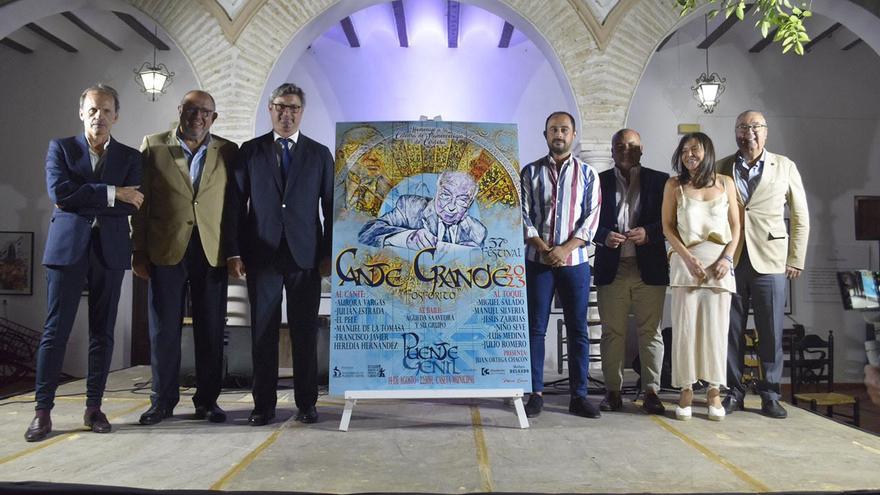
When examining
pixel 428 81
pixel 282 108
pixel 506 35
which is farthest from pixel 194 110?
pixel 428 81

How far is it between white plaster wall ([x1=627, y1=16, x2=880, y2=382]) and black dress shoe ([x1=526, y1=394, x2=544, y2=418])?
5949mm

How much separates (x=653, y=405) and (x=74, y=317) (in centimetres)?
309

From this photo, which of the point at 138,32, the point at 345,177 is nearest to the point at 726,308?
the point at 345,177

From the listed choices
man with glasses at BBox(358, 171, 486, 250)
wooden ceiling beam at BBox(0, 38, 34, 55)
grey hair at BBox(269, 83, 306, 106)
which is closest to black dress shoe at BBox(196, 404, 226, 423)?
man with glasses at BBox(358, 171, 486, 250)

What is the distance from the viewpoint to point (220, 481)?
100 inches

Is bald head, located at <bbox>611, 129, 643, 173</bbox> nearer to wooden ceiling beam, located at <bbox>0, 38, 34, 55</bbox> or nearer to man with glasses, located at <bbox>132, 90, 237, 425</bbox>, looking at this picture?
man with glasses, located at <bbox>132, 90, 237, 425</bbox>

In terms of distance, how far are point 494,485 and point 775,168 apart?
108 inches

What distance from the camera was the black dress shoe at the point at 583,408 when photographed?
3766 millimetres

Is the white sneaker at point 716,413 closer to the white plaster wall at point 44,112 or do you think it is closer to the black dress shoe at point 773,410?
the black dress shoe at point 773,410

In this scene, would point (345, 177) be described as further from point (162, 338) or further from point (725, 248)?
point (725, 248)

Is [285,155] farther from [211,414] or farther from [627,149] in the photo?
[627,149]

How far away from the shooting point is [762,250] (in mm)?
4016

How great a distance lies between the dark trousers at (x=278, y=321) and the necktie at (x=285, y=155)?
0.38 metres

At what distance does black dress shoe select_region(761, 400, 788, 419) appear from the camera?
3.86 meters
